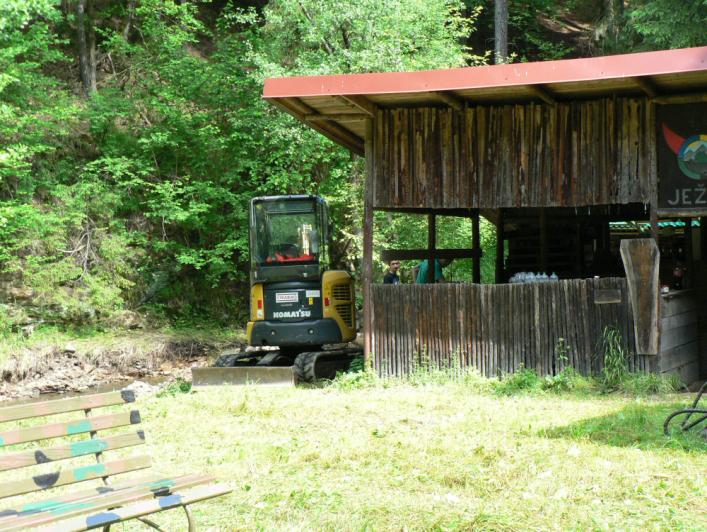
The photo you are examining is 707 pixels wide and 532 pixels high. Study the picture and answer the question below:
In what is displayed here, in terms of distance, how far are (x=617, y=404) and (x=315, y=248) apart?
5.97 metres

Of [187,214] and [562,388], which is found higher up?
[187,214]

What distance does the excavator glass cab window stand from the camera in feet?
46.3

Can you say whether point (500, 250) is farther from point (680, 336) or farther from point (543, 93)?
point (543, 93)

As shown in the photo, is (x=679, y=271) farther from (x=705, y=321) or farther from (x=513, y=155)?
(x=513, y=155)

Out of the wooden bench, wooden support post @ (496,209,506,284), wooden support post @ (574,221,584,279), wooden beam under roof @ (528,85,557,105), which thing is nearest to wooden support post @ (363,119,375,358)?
wooden beam under roof @ (528,85,557,105)

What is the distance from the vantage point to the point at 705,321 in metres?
14.5

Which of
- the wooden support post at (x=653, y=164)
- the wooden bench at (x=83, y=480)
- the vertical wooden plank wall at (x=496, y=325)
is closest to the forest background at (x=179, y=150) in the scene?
the wooden support post at (x=653, y=164)

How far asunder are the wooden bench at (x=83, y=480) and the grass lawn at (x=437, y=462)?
738 millimetres

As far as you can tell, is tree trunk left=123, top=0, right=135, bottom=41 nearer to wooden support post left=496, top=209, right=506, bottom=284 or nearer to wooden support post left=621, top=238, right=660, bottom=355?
wooden support post left=496, top=209, right=506, bottom=284

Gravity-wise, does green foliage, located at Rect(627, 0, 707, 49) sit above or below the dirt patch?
above

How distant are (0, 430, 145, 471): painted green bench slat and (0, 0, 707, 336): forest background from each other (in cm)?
1529

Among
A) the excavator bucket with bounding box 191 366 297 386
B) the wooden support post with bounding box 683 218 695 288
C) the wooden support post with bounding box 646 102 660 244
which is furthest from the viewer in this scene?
the wooden support post with bounding box 683 218 695 288

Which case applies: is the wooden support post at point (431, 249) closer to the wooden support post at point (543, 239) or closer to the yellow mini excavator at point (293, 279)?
the yellow mini excavator at point (293, 279)

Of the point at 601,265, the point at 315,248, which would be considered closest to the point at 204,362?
the point at 315,248
